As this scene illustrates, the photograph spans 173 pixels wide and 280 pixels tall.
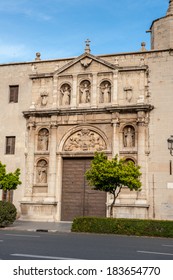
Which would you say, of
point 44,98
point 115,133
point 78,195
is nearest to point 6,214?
point 78,195

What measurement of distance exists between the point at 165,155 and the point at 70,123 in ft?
23.2

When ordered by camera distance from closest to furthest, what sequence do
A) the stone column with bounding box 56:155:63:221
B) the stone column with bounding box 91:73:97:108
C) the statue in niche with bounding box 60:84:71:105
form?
the stone column with bounding box 56:155:63:221, the stone column with bounding box 91:73:97:108, the statue in niche with bounding box 60:84:71:105

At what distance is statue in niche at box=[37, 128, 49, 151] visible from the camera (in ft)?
A: 97.8

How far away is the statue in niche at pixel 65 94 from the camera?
29734mm

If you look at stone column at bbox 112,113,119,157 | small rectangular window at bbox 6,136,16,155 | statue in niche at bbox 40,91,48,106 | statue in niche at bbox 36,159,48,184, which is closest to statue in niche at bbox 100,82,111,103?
stone column at bbox 112,113,119,157

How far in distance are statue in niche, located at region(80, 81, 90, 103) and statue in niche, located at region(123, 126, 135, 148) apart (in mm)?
3600

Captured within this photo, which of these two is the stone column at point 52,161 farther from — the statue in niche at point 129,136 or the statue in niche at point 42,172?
the statue in niche at point 129,136

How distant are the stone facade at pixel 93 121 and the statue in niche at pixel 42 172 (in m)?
0.07

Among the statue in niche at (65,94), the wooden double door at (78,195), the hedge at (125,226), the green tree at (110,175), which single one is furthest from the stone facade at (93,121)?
the hedge at (125,226)

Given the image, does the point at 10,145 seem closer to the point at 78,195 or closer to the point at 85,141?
the point at 85,141

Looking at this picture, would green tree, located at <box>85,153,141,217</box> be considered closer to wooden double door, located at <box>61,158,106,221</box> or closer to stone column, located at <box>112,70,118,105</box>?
wooden double door, located at <box>61,158,106,221</box>

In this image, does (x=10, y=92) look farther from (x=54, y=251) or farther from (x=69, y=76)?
(x=54, y=251)

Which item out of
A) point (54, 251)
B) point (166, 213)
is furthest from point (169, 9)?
point (54, 251)

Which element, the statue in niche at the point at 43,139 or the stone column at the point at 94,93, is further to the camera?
the statue in niche at the point at 43,139
